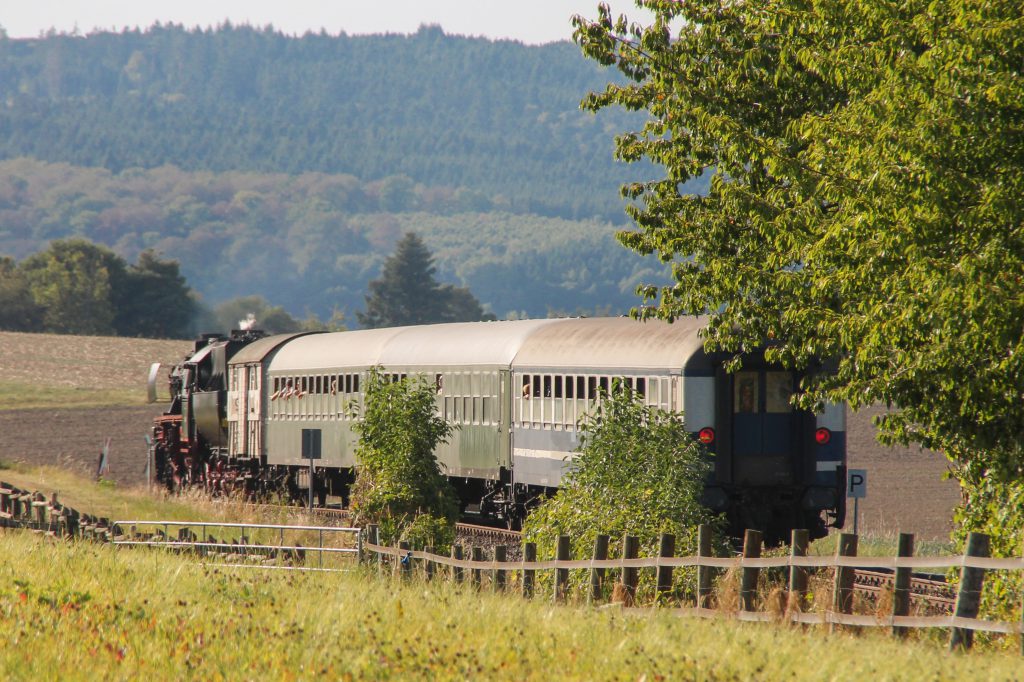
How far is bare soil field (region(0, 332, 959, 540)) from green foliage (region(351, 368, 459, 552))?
12848mm

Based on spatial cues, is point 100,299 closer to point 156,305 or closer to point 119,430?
point 156,305

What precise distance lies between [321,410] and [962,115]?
909 inches

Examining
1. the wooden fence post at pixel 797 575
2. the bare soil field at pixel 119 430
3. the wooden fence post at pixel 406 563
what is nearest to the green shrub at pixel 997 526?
the wooden fence post at pixel 797 575

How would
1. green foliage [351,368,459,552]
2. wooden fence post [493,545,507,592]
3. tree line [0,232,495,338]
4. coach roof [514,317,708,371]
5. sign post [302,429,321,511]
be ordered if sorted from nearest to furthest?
wooden fence post [493,545,507,592] < coach roof [514,317,708,371] < green foliage [351,368,459,552] < sign post [302,429,321,511] < tree line [0,232,495,338]

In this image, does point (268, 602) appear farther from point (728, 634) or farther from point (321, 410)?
point (321, 410)

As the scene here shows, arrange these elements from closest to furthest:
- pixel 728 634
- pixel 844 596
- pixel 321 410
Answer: pixel 728 634
pixel 844 596
pixel 321 410

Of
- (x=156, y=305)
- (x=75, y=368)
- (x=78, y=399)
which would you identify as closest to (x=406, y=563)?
(x=78, y=399)

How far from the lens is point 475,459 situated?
91.1 ft

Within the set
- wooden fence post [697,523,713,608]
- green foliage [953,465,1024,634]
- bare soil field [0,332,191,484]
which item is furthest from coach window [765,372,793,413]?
bare soil field [0,332,191,484]

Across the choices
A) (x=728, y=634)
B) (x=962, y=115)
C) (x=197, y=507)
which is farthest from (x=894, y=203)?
(x=197, y=507)

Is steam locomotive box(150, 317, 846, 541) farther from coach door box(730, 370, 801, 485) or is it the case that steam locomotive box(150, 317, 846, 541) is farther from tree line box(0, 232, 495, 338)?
tree line box(0, 232, 495, 338)

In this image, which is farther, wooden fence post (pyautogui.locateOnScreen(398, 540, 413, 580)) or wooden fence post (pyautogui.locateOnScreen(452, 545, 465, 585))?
wooden fence post (pyautogui.locateOnScreen(398, 540, 413, 580))

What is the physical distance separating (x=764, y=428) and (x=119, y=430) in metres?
48.1

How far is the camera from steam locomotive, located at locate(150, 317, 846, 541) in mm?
22484
